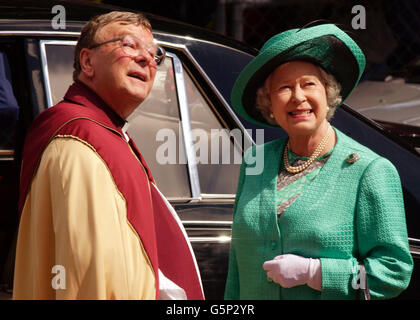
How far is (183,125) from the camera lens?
10.2ft

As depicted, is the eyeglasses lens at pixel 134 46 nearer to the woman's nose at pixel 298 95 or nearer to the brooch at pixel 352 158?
the woman's nose at pixel 298 95

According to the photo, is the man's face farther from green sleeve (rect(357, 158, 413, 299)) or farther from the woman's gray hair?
green sleeve (rect(357, 158, 413, 299))

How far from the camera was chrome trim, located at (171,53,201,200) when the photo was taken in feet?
9.99

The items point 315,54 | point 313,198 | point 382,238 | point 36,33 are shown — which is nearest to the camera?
point 382,238

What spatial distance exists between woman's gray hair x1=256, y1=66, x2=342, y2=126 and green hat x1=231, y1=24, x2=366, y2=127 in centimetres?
2

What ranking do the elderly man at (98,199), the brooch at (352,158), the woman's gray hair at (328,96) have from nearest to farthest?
1. the elderly man at (98,199)
2. the brooch at (352,158)
3. the woman's gray hair at (328,96)

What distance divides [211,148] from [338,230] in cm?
103

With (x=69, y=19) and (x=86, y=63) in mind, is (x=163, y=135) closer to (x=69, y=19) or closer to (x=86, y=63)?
(x=69, y=19)

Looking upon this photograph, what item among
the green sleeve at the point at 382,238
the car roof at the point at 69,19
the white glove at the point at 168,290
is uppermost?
the car roof at the point at 69,19

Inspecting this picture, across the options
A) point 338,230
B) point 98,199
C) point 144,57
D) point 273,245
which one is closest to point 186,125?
point 144,57

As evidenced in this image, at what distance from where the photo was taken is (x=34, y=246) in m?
2.06

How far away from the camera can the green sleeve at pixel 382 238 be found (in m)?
2.15

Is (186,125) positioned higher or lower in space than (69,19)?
lower

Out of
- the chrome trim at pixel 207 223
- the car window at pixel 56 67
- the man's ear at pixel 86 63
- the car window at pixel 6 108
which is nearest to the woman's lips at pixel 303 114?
the man's ear at pixel 86 63
